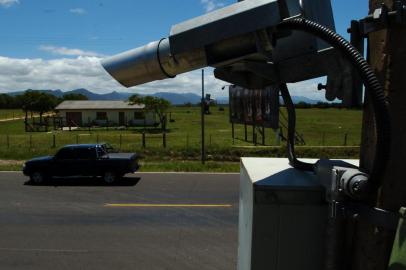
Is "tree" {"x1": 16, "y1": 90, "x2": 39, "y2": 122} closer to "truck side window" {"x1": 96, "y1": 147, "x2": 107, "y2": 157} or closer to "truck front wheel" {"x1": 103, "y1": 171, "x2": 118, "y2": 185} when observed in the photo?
"truck side window" {"x1": 96, "y1": 147, "x2": 107, "y2": 157}

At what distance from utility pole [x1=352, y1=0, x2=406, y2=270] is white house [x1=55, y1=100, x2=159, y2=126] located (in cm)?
7012

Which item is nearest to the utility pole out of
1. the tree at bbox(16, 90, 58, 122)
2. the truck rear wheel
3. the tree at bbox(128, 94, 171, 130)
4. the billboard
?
the billboard

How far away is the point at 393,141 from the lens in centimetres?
166

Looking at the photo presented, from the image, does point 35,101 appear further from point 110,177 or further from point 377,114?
point 377,114

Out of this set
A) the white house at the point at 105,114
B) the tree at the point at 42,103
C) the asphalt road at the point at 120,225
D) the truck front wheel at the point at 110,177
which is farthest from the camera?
Result: the tree at the point at 42,103

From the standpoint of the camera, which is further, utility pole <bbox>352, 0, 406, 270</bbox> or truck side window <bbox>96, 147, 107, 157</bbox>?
truck side window <bbox>96, 147, 107, 157</bbox>

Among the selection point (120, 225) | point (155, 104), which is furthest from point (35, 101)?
point (120, 225)

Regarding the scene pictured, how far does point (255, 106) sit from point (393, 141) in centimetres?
129

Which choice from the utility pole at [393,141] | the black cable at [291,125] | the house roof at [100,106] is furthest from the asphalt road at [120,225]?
the house roof at [100,106]

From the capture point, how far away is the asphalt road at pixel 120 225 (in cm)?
900

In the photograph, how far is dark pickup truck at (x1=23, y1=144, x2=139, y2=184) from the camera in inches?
738

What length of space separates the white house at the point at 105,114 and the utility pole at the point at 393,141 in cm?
7012

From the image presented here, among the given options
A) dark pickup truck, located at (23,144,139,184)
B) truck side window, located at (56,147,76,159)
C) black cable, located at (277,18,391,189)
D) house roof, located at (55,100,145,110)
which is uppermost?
black cable, located at (277,18,391,189)

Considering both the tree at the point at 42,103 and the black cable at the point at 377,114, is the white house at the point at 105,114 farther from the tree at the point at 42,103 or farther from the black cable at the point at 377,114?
the black cable at the point at 377,114
